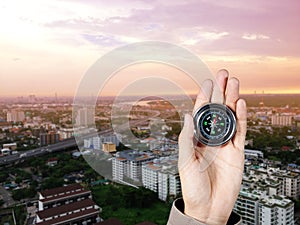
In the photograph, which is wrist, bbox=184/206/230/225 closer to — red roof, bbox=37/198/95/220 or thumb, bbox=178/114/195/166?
thumb, bbox=178/114/195/166

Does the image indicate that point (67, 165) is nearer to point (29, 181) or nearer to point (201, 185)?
point (29, 181)

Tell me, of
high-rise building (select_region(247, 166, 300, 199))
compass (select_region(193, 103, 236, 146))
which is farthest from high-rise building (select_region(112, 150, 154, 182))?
high-rise building (select_region(247, 166, 300, 199))

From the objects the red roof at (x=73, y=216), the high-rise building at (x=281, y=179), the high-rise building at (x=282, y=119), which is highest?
the high-rise building at (x=282, y=119)

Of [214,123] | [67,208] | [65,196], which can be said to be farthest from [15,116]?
[214,123]

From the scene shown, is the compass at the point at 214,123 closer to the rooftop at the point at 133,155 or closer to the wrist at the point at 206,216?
the wrist at the point at 206,216

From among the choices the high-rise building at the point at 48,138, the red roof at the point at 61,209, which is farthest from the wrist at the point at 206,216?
the high-rise building at the point at 48,138

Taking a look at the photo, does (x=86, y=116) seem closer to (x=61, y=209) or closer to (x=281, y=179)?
(x=61, y=209)
